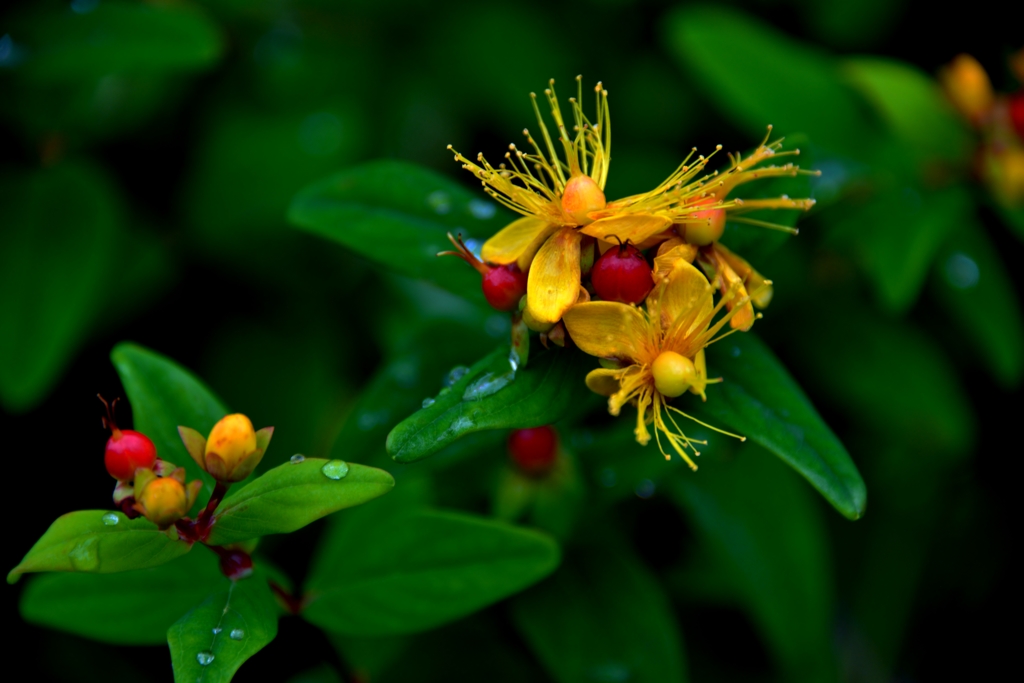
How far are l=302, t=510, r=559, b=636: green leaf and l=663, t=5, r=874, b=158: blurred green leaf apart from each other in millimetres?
1228

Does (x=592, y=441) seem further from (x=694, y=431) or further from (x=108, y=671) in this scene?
(x=108, y=671)

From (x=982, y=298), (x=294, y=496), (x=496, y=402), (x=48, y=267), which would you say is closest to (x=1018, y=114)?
(x=982, y=298)

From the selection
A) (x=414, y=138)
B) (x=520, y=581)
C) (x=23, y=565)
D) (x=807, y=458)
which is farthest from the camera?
(x=414, y=138)

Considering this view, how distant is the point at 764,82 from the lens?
199 centimetres

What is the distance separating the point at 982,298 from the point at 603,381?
1302 mm

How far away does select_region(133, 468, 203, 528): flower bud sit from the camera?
0.89 m

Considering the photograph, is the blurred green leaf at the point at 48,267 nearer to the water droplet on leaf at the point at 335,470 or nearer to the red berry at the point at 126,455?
the red berry at the point at 126,455

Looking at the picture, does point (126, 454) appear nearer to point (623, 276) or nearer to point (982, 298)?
point (623, 276)

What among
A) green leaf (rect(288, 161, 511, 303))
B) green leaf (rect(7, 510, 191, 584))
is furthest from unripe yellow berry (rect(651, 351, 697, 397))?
green leaf (rect(7, 510, 191, 584))

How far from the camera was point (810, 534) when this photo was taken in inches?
69.7

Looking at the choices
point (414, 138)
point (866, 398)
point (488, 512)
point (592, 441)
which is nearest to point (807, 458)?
point (592, 441)

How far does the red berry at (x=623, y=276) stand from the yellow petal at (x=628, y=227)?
0.05 feet

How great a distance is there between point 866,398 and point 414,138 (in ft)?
4.49

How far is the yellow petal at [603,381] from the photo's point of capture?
100cm
